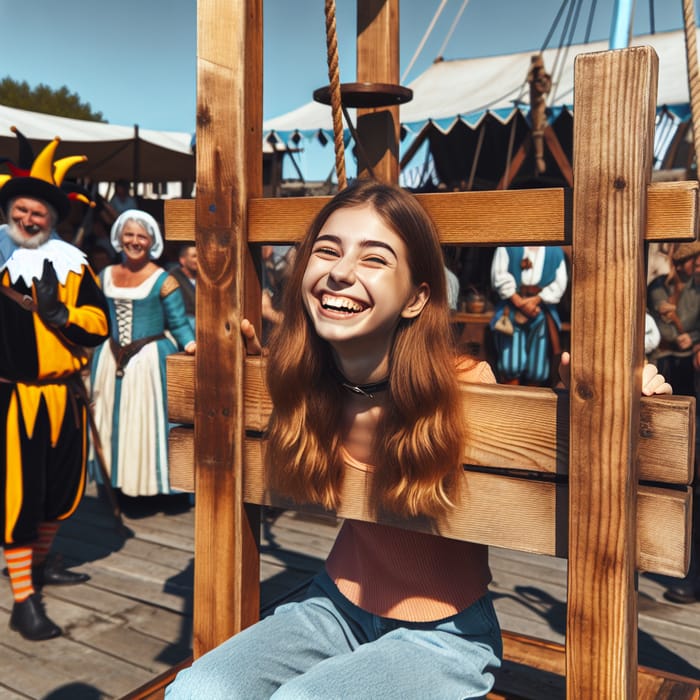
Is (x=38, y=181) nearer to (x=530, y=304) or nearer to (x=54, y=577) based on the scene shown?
(x=54, y=577)

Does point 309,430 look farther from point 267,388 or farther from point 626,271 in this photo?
point 626,271

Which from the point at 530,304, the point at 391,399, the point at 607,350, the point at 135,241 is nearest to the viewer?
the point at 607,350

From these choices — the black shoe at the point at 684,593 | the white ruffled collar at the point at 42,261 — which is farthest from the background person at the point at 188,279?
the black shoe at the point at 684,593

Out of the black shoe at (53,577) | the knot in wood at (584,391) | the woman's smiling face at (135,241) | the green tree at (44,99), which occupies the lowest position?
the black shoe at (53,577)

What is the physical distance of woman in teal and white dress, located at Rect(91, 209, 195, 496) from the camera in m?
4.63

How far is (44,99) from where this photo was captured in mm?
40469

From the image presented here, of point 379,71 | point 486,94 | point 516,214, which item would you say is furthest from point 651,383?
point 486,94

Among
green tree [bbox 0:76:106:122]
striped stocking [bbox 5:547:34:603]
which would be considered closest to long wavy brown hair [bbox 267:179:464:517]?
striped stocking [bbox 5:547:34:603]

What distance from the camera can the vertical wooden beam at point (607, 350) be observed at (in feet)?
4.31

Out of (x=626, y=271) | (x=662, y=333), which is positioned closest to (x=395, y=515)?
(x=626, y=271)

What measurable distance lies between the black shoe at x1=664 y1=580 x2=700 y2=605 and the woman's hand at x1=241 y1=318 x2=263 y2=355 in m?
2.65

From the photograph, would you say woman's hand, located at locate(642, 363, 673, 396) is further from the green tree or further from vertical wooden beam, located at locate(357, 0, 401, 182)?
the green tree

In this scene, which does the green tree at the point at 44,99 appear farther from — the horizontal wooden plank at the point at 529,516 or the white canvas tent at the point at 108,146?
the horizontal wooden plank at the point at 529,516

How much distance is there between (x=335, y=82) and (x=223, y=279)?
1.58 ft
